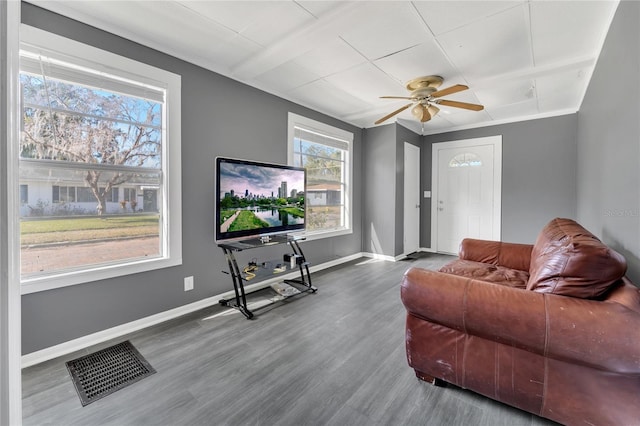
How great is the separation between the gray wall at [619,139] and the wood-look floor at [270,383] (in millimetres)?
1267

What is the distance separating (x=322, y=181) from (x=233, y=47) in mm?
2267

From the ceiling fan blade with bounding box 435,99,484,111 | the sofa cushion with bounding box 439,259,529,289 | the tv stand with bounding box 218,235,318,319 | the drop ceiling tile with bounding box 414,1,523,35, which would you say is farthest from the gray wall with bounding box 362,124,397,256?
the drop ceiling tile with bounding box 414,1,523,35

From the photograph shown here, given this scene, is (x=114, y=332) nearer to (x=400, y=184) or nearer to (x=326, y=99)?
(x=326, y=99)

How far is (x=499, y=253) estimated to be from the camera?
275 centimetres

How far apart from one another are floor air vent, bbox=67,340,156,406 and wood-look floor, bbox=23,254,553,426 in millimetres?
46

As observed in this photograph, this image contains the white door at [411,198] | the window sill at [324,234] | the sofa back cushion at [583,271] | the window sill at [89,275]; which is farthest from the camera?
the white door at [411,198]

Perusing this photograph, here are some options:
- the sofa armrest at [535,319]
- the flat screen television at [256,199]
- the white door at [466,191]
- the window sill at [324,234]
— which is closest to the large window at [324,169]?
the window sill at [324,234]

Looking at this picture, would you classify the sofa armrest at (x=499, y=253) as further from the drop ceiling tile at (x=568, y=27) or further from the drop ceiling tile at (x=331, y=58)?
the drop ceiling tile at (x=331, y=58)

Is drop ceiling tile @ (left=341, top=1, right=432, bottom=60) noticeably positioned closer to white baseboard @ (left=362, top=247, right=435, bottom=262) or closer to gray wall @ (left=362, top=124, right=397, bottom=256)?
gray wall @ (left=362, top=124, right=397, bottom=256)

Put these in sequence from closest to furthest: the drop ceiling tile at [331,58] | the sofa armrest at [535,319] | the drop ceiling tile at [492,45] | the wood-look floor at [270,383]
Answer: the sofa armrest at [535,319], the wood-look floor at [270,383], the drop ceiling tile at [492,45], the drop ceiling tile at [331,58]

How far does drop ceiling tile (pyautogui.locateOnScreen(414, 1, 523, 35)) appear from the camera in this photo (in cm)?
196

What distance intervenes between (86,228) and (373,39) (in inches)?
109

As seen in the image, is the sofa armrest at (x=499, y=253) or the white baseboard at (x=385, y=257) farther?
the white baseboard at (x=385, y=257)

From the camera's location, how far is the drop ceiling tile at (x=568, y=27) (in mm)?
1968
